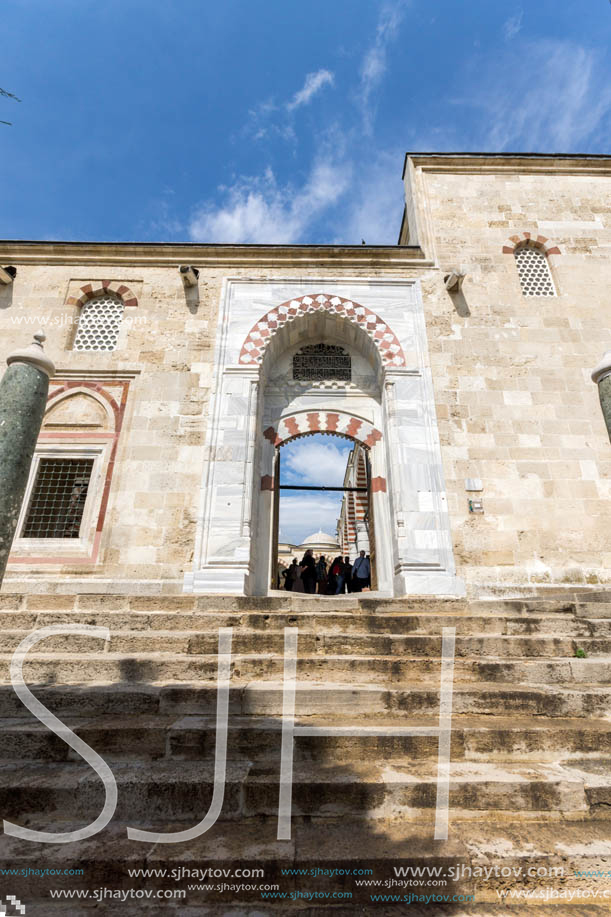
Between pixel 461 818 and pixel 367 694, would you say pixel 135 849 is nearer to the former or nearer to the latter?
pixel 461 818

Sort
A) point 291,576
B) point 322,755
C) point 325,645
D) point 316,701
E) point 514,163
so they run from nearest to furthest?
point 322,755
point 316,701
point 325,645
point 514,163
point 291,576

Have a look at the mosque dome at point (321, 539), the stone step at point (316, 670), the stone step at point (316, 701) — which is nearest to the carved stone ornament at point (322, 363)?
the stone step at point (316, 670)

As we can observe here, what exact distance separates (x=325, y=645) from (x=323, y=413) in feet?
14.9

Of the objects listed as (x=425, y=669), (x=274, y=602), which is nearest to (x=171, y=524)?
(x=274, y=602)

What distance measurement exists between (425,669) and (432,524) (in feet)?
10.4

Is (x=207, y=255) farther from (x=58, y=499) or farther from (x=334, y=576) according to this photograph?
(x=334, y=576)

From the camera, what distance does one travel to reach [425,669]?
375 cm

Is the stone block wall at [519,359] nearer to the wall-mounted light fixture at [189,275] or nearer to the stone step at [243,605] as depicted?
the stone step at [243,605]

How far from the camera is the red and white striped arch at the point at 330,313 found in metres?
7.67

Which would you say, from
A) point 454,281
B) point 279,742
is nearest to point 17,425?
point 279,742

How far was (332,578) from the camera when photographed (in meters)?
9.09

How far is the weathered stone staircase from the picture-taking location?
6.23ft

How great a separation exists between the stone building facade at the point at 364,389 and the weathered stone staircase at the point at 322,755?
201 centimetres

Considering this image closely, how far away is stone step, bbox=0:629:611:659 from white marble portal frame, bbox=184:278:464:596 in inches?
84.0
